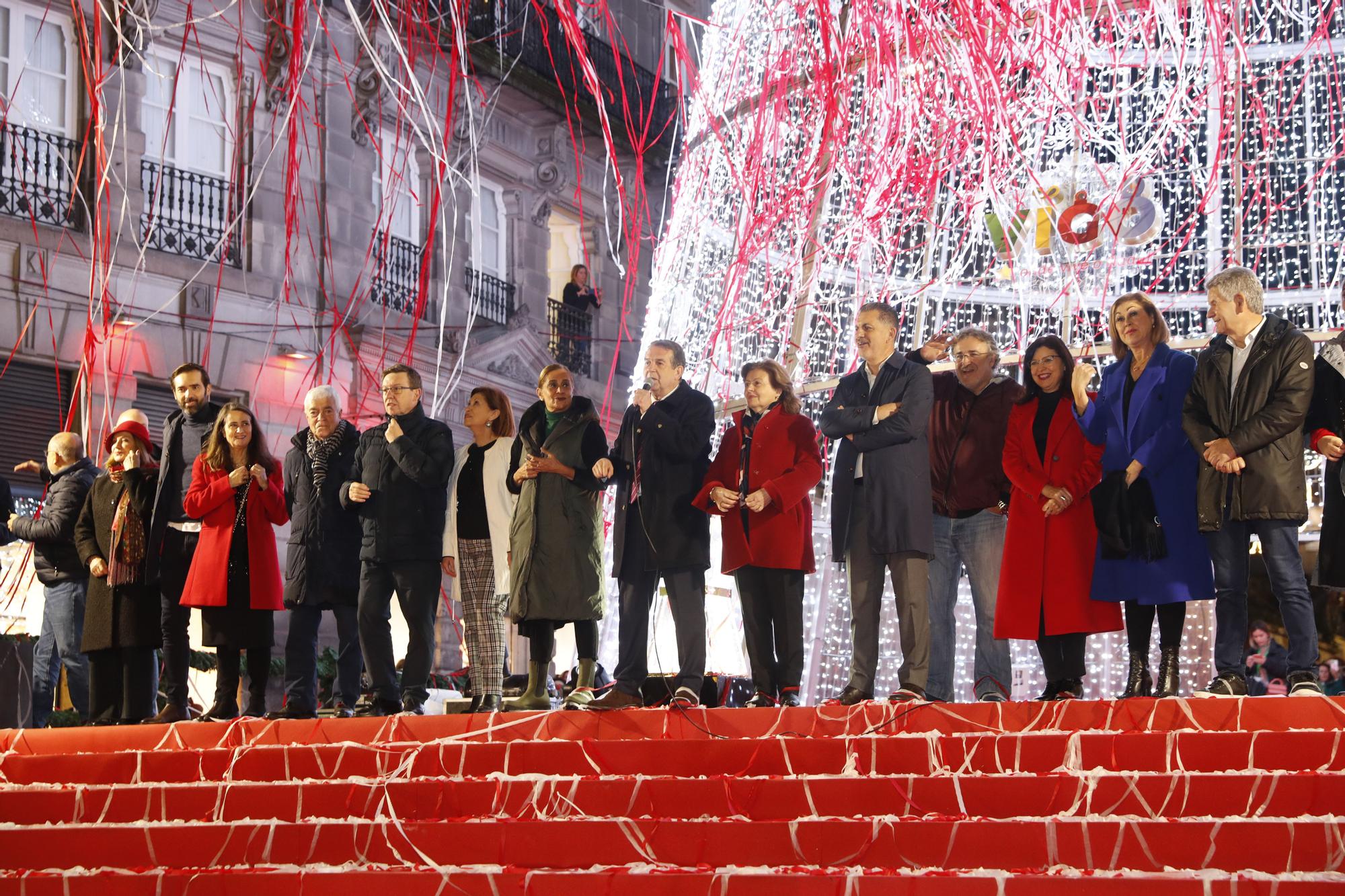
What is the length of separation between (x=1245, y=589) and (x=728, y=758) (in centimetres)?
174

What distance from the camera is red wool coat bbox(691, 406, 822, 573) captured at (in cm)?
579

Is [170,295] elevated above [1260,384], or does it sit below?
above

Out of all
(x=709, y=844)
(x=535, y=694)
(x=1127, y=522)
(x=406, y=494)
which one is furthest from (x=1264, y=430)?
(x=406, y=494)

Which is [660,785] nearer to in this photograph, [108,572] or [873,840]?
[873,840]

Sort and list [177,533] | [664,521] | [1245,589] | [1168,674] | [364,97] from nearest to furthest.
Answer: [1245,589], [1168,674], [664,521], [177,533], [364,97]

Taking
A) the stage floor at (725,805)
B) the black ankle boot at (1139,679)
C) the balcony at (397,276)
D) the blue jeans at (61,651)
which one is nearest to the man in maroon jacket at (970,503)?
the black ankle boot at (1139,679)

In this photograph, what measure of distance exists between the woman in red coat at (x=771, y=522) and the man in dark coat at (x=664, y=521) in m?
0.11

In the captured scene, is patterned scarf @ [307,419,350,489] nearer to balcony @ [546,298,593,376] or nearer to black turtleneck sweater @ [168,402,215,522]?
black turtleneck sweater @ [168,402,215,522]

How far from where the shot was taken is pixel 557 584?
5949 millimetres

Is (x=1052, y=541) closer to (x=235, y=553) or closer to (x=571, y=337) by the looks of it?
(x=235, y=553)

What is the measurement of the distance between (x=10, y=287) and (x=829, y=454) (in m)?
7.05

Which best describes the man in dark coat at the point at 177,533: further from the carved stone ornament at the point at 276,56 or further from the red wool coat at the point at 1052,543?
the carved stone ornament at the point at 276,56

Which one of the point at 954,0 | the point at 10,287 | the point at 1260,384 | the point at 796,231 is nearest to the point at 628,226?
the point at 10,287

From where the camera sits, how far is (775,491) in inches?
228
